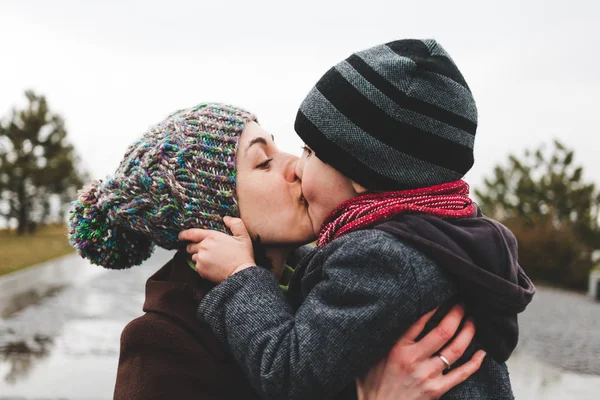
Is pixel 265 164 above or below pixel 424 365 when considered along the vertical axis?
above

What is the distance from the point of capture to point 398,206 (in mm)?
1757

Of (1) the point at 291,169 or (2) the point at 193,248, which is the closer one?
(2) the point at 193,248

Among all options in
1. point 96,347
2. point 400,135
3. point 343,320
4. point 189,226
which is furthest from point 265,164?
point 96,347

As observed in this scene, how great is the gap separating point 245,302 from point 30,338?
584 centimetres

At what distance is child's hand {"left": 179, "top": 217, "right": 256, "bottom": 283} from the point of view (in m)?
1.94

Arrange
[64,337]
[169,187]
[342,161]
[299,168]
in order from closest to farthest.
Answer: [342,161]
[169,187]
[299,168]
[64,337]

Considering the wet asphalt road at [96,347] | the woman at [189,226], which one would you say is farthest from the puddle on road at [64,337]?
the woman at [189,226]

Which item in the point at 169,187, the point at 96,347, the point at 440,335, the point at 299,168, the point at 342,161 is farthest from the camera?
the point at 96,347

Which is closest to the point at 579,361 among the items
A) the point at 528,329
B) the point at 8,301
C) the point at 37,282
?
the point at 528,329

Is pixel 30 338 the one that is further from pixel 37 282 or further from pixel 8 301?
pixel 37 282

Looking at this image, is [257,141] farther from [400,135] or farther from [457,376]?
[457,376]

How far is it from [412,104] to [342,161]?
28 centimetres

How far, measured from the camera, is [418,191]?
5.99 feet

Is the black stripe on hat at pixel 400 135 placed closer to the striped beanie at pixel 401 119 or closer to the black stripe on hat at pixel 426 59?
the striped beanie at pixel 401 119
